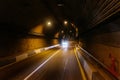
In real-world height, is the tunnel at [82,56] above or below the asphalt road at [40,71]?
above

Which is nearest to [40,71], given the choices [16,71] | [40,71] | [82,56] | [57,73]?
[40,71]

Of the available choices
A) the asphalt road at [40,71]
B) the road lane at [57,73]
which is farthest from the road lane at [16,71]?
the road lane at [57,73]

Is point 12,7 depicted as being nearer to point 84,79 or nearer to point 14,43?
point 14,43

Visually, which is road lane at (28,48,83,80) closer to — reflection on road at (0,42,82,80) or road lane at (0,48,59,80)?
reflection on road at (0,42,82,80)

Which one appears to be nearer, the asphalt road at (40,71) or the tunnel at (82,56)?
the tunnel at (82,56)

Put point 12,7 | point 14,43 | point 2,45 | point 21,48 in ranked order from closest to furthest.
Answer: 1. point 12,7
2. point 2,45
3. point 14,43
4. point 21,48

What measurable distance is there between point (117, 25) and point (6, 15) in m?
9.27

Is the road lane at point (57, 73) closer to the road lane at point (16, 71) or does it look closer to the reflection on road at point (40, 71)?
the reflection on road at point (40, 71)

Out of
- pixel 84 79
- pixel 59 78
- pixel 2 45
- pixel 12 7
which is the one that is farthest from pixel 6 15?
pixel 84 79

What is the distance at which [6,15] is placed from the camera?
1357cm

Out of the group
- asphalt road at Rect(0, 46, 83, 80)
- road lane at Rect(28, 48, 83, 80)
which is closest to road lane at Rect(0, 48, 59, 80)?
asphalt road at Rect(0, 46, 83, 80)

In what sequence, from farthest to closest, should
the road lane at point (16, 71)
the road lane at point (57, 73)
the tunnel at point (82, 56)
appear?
the road lane at point (57, 73) → the road lane at point (16, 71) → the tunnel at point (82, 56)

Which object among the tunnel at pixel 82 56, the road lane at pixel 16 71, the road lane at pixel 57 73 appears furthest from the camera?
the road lane at pixel 57 73

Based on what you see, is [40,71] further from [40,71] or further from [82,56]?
[82,56]
